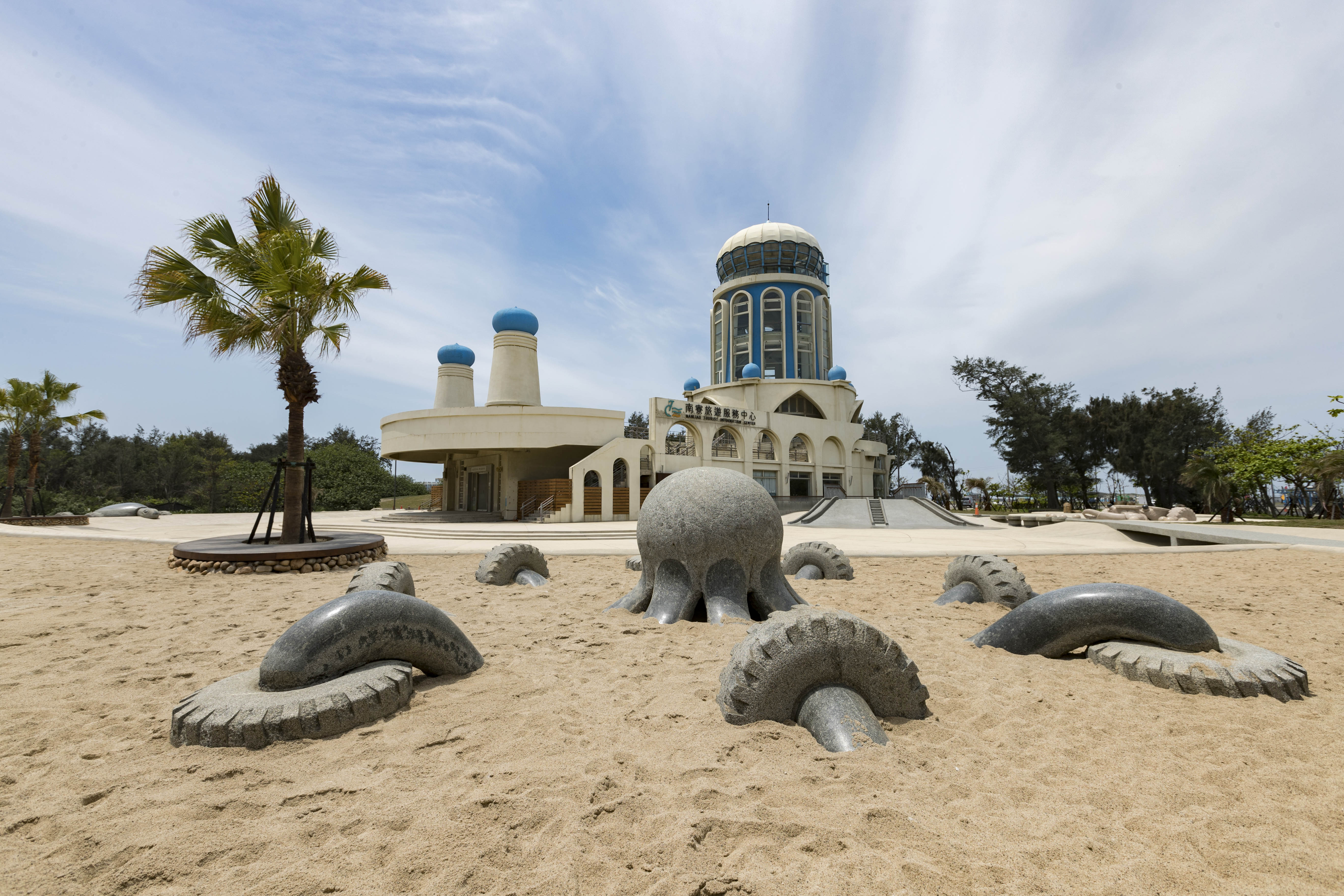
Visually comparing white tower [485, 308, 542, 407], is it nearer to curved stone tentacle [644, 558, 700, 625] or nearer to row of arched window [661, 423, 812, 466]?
row of arched window [661, 423, 812, 466]

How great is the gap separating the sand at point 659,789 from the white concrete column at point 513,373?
24.0m

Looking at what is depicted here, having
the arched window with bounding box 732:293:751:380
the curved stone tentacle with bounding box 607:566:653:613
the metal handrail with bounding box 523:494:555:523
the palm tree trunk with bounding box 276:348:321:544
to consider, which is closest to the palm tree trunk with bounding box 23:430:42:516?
the metal handrail with bounding box 523:494:555:523

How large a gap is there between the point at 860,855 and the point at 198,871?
8.23ft

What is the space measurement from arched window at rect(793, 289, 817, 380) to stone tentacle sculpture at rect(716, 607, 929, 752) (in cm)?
4112

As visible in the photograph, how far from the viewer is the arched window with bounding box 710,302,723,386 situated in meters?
45.0

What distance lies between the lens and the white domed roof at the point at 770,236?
43688 mm

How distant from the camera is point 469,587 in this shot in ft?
27.7

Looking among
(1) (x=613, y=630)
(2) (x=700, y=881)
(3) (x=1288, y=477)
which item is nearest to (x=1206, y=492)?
(3) (x=1288, y=477)

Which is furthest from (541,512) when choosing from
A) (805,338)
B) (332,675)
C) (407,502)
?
(407,502)

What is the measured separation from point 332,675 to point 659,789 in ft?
7.81

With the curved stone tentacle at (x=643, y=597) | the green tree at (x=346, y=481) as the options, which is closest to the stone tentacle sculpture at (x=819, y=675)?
the curved stone tentacle at (x=643, y=597)

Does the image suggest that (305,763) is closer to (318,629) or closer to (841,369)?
(318,629)

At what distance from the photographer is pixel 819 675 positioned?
352 cm

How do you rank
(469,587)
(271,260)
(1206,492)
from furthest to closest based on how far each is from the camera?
1. (1206,492)
2. (271,260)
3. (469,587)
